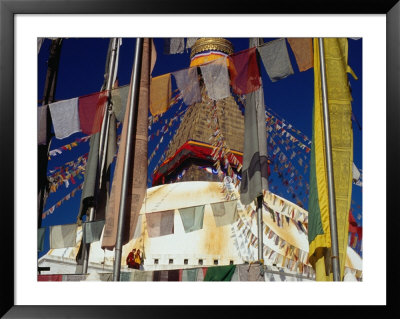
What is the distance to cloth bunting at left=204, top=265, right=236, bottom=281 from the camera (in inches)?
157

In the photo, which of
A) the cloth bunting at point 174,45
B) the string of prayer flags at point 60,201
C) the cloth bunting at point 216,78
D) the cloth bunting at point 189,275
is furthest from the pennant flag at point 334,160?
the string of prayer flags at point 60,201

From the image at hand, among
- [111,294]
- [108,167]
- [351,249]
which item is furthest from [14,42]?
[351,249]

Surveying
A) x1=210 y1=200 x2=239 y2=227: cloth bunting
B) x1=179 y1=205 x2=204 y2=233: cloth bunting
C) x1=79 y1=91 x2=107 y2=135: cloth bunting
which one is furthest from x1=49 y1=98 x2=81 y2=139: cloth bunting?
x1=210 y1=200 x2=239 y2=227: cloth bunting

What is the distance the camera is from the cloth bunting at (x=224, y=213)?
207 inches

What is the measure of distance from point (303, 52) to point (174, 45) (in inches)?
38.0

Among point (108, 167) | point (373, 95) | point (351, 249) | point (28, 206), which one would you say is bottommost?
point (351, 249)

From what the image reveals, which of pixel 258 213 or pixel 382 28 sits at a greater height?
pixel 382 28

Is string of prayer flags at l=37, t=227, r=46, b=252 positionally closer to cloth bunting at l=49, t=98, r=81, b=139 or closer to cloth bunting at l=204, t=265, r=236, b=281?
cloth bunting at l=49, t=98, r=81, b=139

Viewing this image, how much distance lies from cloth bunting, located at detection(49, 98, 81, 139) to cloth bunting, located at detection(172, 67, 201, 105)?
34.0 inches

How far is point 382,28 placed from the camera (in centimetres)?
379

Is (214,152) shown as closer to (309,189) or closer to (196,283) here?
(309,189)

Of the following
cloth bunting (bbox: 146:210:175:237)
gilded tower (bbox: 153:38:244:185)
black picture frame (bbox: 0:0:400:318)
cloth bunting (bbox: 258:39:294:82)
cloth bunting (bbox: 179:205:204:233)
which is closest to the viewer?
black picture frame (bbox: 0:0:400:318)

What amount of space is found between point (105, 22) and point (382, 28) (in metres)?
1.80

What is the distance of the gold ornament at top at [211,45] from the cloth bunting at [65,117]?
1050 mm
